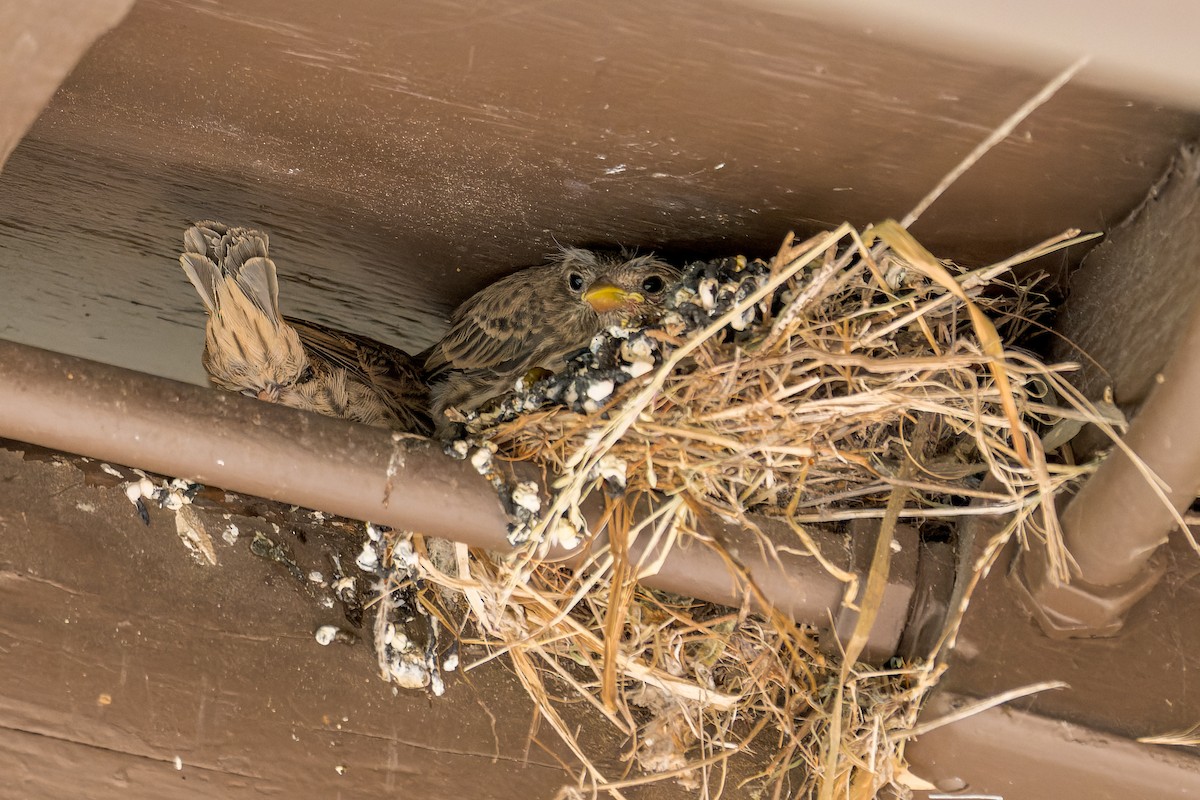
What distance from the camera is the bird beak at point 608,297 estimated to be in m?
2.53

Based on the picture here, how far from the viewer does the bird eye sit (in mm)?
2619

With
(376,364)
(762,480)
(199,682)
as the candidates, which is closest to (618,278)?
(376,364)

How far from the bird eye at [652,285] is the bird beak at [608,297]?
62 mm

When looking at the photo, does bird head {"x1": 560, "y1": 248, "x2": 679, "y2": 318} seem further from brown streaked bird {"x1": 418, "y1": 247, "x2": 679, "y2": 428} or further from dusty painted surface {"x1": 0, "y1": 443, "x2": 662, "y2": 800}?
dusty painted surface {"x1": 0, "y1": 443, "x2": 662, "y2": 800}

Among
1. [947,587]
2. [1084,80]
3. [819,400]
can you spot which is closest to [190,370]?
[819,400]

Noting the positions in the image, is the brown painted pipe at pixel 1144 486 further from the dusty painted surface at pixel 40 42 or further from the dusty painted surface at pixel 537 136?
the dusty painted surface at pixel 40 42

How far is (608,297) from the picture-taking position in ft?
8.30

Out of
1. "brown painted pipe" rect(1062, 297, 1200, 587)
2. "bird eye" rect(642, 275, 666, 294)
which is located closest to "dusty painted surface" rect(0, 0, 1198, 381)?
"bird eye" rect(642, 275, 666, 294)

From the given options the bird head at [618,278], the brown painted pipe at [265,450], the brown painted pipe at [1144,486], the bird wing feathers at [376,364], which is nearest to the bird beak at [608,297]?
the bird head at [618,278]

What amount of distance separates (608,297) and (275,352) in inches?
30.0

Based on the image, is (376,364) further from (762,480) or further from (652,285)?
(762,480)

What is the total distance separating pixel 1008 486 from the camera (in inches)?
70.1

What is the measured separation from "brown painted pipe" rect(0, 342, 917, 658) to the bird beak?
0.81 metres

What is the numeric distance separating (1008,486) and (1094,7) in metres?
0.84
